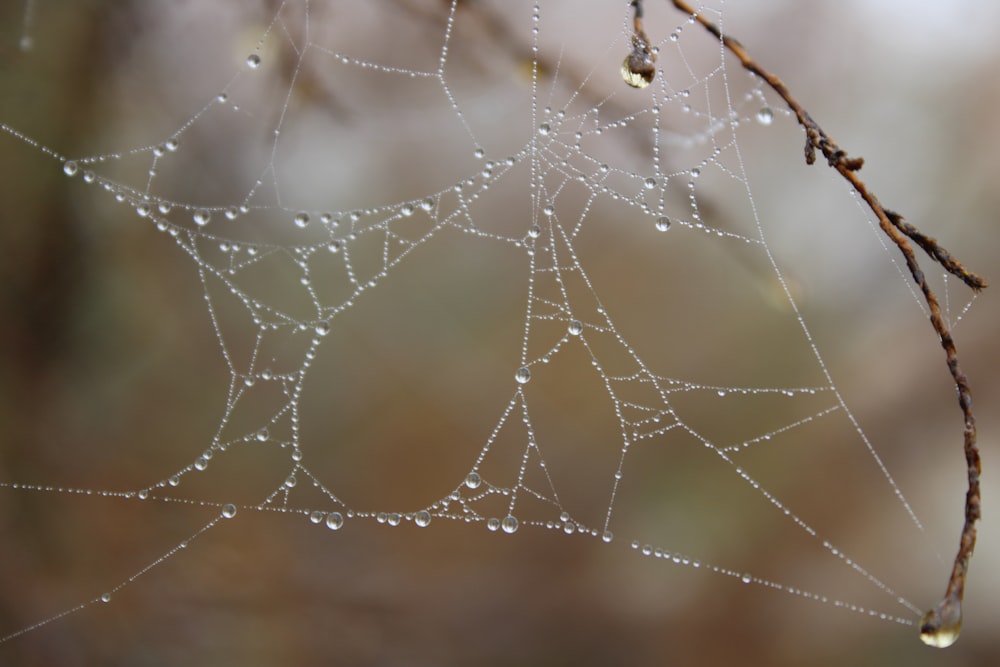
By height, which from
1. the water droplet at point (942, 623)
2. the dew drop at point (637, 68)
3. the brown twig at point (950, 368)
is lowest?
the water droplet at point (942, 623)

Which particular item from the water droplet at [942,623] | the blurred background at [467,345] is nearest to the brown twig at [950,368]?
the water droplet at [942,623]

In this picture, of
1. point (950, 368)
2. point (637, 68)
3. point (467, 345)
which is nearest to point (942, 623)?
point (950, 368)

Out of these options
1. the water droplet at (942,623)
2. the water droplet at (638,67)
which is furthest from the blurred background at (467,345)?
the water droplet at (942,623)

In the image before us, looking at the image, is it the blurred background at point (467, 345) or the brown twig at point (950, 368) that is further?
the blurred background at point (467, 345)

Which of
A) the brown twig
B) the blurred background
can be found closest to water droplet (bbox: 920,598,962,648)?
the brown twig

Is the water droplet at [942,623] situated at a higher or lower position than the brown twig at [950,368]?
lower

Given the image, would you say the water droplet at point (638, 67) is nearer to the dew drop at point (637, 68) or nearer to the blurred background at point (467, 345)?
the dew drop at point (637, 68)

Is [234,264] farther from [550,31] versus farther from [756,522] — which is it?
[756,522]

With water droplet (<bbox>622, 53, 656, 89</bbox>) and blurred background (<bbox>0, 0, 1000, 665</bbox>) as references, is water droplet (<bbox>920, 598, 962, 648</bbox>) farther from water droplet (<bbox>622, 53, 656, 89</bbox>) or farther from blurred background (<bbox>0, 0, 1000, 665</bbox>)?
blurred background (<bbox>0, 0, 1000, 665</bbox>)
